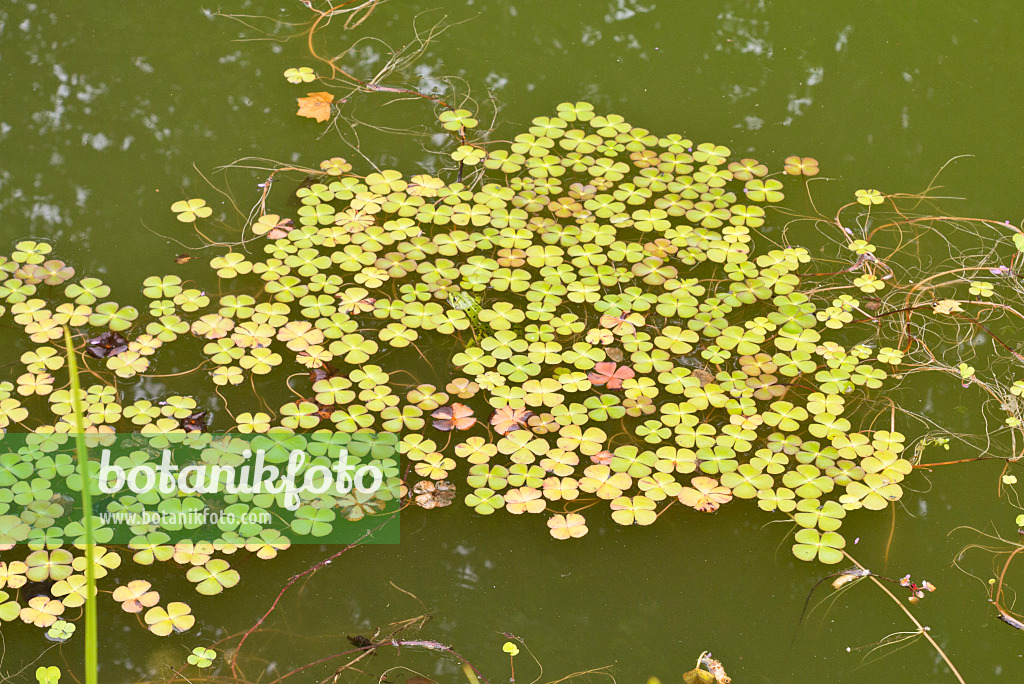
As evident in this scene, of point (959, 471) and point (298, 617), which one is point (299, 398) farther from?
point (959, 471)

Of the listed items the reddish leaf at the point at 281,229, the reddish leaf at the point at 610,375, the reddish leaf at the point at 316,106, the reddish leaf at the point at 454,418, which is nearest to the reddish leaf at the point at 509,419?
the reddish leaf at the point at 454,418

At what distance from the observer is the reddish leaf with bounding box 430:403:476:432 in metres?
2.09

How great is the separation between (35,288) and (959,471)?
2.42 m

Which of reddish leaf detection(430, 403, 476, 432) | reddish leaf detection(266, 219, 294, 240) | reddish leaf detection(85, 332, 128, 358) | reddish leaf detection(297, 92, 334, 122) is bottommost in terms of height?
reddish leaf detection(85, 332, 128, 358)

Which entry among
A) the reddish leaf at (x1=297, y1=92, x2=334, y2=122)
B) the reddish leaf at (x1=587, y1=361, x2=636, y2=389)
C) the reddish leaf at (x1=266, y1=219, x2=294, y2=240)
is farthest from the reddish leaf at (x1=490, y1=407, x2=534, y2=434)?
the reddish leaf at (x1=297, y1=92, x2=334, y2=122)

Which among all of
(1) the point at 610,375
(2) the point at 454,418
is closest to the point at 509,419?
(2) the point at 454,418

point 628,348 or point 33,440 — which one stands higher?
point 628,348

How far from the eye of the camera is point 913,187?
2736mm

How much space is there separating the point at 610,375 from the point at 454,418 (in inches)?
16.2

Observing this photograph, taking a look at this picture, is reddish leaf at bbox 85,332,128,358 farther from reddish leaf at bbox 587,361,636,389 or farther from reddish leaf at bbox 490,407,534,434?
reddish leaf at bbox 587,361,636,389

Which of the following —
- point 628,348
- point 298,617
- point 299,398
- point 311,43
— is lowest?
point 298,617

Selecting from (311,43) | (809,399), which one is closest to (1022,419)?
(809,399)

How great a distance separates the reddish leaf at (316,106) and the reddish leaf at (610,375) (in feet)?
4.50

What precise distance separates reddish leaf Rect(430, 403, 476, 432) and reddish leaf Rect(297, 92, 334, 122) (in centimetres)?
130
